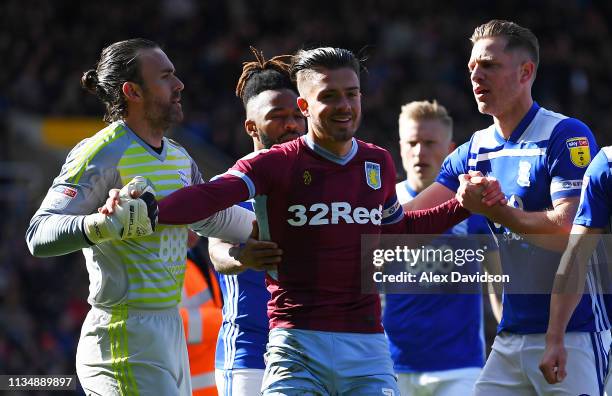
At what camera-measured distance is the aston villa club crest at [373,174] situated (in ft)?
16.0

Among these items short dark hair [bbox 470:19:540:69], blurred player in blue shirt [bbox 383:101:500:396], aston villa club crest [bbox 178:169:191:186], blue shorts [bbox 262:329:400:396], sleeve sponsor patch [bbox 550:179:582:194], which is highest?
short dark hair [bbox 470:19:540:69]

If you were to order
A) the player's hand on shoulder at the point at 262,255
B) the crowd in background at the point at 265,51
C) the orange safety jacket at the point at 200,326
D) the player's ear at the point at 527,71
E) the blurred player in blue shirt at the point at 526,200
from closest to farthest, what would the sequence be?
the player's hand on shoulder at the point at 262,255 → the blurred player in blue shirt at the point at 526,200 → the player's ear at the point at 527,71 → the orange safety jacket at the point at 200,326 → the crowd in background at the point at 265,51

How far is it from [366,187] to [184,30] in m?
15.3

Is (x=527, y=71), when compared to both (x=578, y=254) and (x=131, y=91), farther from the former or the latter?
(x=131, y=91)

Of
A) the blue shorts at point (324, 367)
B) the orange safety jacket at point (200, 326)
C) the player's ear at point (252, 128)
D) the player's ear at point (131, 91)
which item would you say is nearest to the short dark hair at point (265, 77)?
the player's ear at point (252, 128)

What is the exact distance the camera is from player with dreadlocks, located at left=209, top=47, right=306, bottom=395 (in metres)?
5.75

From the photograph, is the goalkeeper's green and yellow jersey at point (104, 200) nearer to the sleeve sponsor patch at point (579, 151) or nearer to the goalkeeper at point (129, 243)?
the goalkeeper at point (129, 243)

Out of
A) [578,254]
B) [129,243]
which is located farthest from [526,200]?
[129,243]

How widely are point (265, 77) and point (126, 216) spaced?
2233mm

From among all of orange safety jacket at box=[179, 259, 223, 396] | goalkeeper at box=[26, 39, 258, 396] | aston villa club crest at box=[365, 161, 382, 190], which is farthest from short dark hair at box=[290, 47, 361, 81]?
orange safety jacket at box=[179, 259, 223, 396]

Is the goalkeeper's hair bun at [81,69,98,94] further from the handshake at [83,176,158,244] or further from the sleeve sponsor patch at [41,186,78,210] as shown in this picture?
the handshake at [83,176,158,244]

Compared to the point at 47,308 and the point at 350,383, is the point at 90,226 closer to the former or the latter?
the point at 350,383

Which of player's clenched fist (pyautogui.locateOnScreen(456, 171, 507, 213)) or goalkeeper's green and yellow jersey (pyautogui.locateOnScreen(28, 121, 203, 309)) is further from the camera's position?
player's clenched fist (pyautogui.locateOnScreen(456, 171, 507, 213))

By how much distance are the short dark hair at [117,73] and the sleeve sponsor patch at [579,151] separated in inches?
79.7
